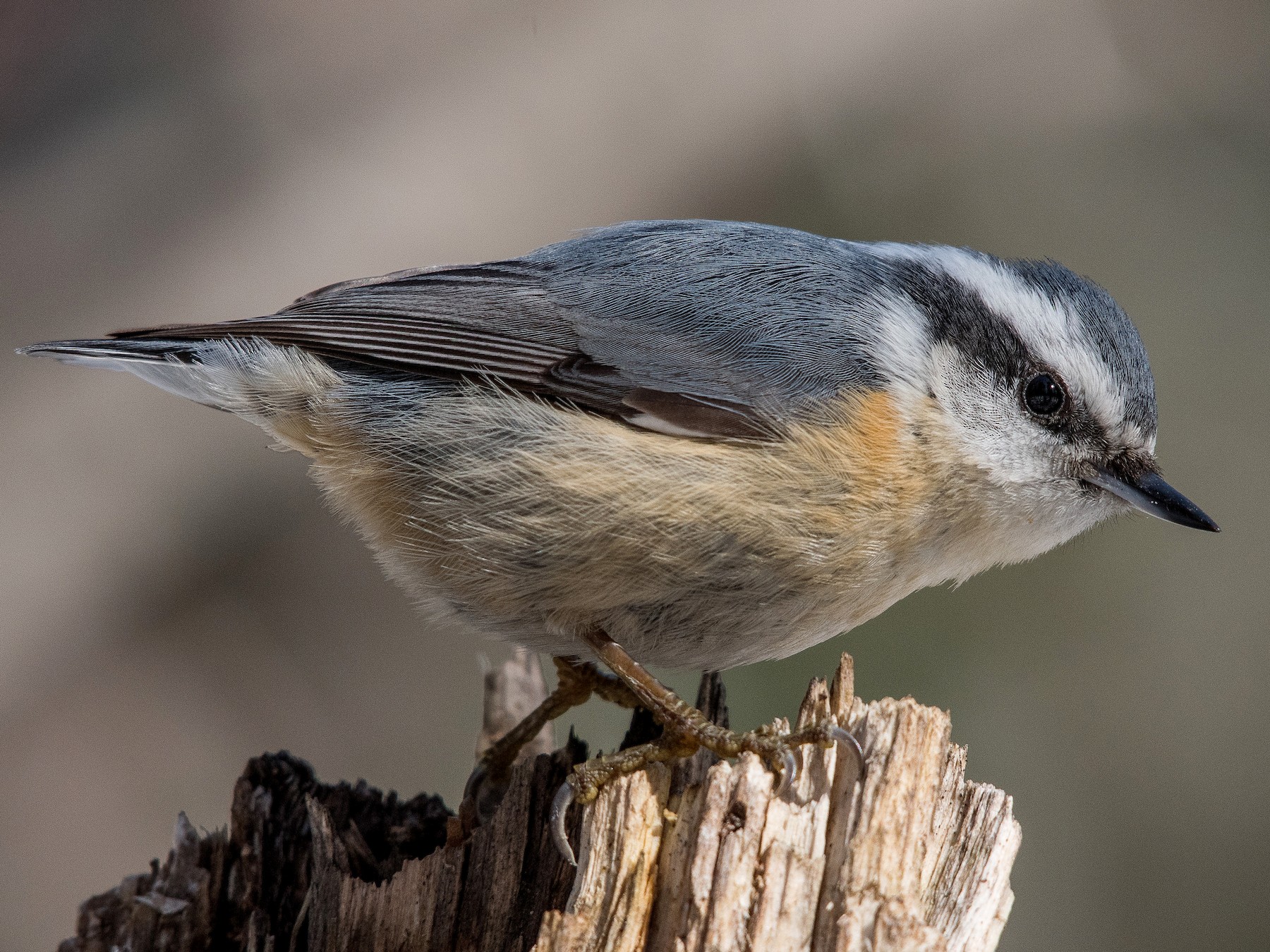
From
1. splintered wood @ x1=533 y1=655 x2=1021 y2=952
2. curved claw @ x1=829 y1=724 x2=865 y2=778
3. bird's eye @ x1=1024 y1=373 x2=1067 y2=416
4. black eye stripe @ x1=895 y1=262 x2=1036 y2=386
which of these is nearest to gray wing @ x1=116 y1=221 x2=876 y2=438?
black eye stripe @ x1=895 y1=262 x2=1036 y2=386

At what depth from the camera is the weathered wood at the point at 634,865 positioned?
2.04 meters

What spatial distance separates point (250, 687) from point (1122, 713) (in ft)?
12.5

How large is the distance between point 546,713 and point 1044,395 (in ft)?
5.11

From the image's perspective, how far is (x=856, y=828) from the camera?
6.86 ft

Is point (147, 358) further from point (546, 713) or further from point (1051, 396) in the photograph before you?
point (1051, 396)

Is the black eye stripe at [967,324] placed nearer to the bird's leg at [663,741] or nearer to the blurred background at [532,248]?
the bird's leg at [663,741]

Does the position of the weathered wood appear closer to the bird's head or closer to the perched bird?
the perched bird

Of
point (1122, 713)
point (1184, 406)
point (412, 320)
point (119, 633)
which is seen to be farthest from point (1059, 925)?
point (119, 633)

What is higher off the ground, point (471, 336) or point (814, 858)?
point (471, 336)

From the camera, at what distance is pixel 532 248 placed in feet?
16.6

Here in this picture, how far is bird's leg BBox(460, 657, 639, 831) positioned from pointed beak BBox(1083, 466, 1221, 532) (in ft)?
4.44

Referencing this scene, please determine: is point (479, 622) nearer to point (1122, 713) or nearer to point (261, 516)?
point (261, 516)

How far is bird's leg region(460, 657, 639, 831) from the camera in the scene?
3.24 metres

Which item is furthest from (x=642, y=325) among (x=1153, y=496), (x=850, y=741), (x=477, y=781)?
(x=477, y=781)
